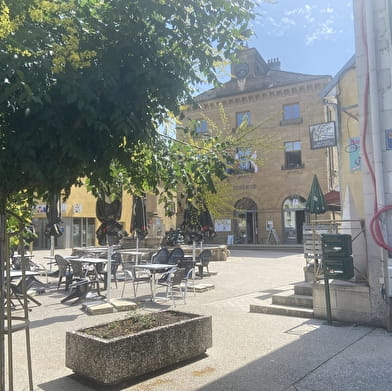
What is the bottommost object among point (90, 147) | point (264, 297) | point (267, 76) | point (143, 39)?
point (264, 297)

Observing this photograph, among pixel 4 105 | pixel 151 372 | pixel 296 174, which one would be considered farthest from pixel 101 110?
pixel 296 174

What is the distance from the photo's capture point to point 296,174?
2858 cm

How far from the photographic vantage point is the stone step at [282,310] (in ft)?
23.9

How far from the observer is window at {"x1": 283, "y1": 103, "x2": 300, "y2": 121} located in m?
29.0

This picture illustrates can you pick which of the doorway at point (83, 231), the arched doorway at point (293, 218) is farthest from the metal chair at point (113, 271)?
the arched doorway at point (293, 218)

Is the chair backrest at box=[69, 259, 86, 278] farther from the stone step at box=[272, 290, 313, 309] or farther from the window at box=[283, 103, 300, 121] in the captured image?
the window at box=[283, 103, 300, 121]

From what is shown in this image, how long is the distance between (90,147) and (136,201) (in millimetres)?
8068

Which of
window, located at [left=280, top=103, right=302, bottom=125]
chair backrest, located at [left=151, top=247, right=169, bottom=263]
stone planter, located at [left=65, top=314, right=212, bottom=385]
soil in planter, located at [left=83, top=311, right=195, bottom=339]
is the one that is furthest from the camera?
window, located at [left=280, top=103, right=302, bottom=125]

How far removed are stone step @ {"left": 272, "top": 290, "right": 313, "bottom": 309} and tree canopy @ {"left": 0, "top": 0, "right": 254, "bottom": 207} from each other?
5568mm

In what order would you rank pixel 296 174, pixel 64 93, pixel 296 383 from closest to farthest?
1. pixel 64 93
2. pixel 296 383
3. pixel 296 174

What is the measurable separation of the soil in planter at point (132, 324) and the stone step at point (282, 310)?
115 inches

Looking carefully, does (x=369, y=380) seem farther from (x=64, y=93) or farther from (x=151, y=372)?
(x=64, y=93)

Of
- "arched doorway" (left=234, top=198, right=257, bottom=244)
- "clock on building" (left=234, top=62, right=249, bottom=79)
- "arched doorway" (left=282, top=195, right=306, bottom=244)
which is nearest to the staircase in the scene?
"arched doorway" (left=282, top=195, right=306, bottom=244)

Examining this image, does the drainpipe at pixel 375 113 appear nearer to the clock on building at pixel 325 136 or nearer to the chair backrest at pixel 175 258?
the clock on building at pixel 325 136
